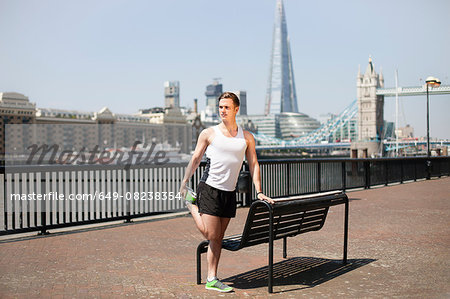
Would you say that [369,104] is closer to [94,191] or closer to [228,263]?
[94,191]

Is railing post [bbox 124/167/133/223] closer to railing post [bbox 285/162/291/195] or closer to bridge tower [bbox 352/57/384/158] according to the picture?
railing post [bbox 285/162/291/195]

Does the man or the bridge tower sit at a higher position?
the bridge tower

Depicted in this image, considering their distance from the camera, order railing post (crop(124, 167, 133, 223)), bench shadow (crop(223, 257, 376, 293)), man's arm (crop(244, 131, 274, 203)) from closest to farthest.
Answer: man's arm (crop(244, 131, 274, 203))
bench shadow (crop(223, 257, 376, 293))
railing post (crop(124, 167, 133, 223))

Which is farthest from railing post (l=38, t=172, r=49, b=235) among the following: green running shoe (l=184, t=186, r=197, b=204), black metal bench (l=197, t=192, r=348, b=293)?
green running shoe (l=184, t=186, r=197, b=204)

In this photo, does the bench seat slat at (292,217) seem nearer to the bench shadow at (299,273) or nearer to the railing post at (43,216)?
the bench shadow at (299,273)

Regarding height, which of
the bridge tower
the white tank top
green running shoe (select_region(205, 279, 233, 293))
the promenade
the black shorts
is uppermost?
the bridge tower

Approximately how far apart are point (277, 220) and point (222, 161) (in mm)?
866

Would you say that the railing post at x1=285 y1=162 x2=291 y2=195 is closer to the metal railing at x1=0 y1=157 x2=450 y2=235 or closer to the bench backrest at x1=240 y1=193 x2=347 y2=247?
the metal railing at x1=0 y1=157 x2=450 y2=235

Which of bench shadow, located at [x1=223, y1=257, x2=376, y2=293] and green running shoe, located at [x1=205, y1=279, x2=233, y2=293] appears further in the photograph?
bench shadow, located at [x1=223, y1=257, x2=376, y2=293]

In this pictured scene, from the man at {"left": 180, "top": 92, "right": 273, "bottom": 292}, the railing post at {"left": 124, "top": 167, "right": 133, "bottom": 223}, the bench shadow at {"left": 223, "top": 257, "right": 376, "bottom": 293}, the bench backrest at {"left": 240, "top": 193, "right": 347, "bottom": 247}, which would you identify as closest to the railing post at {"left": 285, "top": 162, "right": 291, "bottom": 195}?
the railing post at {"left": 124, "top": 167, "right": 133, "bottom": 223}

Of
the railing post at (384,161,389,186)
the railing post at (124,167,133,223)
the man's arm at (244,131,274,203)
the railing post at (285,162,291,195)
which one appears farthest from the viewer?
the railing post at (384,161,389,186)

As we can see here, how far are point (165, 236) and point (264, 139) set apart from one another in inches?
5361

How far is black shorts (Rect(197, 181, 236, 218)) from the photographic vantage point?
4.28m

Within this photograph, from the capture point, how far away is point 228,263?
5.61m
